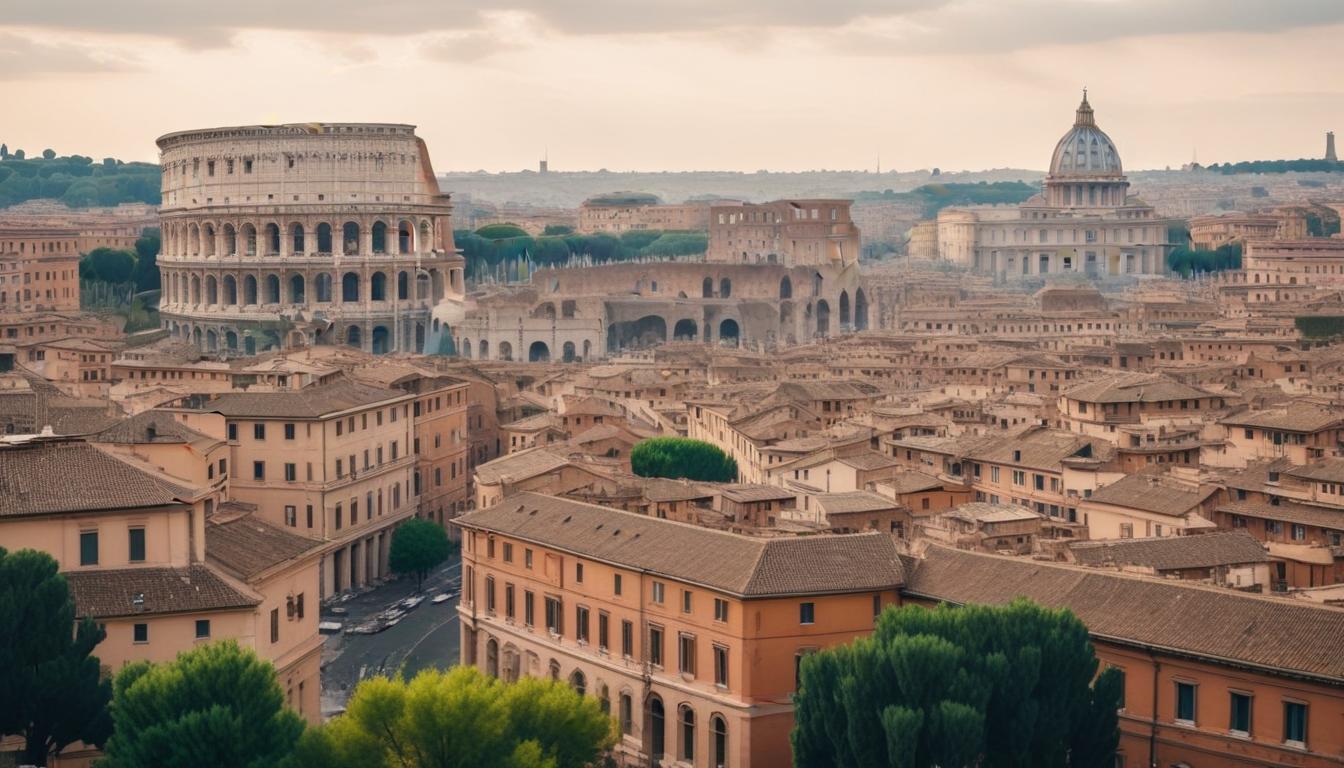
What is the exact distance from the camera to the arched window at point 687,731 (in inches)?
1134

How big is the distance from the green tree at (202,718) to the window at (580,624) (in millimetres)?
7710

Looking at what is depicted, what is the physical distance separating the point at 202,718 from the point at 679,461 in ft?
75.4

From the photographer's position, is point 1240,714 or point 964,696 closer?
point 964,696

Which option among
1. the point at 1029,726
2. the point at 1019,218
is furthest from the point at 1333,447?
the point at 1019,218

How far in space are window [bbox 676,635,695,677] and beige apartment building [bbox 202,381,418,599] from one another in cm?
1398

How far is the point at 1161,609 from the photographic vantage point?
2605cm

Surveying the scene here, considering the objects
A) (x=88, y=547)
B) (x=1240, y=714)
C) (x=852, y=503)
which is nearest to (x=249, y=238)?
(x=852, y=503)

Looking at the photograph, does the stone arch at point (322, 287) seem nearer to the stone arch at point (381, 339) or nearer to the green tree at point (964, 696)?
the stone arch at point (381, 339)

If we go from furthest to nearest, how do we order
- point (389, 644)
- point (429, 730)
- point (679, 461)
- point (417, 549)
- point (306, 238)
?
point (306, 238), point (679, 461), point (417, 549), point (389, 644), point (429, 730)

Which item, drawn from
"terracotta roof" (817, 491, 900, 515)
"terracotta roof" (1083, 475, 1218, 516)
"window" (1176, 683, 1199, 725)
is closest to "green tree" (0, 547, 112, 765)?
"window" (1176, 683, 1199, 725)

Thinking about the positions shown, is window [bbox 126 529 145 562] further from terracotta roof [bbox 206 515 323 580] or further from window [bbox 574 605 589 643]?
window [bbox 574 605 589 643]

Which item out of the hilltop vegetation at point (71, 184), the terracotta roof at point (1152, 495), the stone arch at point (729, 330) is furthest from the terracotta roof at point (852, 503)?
the hilltop vegetation at point (71, 184)

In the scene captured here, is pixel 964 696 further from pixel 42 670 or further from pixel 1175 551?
pixel 42 670

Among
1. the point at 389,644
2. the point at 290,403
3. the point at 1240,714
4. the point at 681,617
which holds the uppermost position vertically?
the point at 290,403
